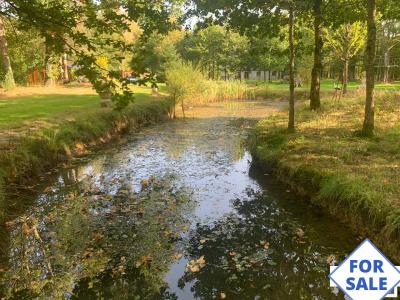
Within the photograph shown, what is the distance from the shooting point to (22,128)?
599 inches

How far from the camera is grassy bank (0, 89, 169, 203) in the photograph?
12.1 metres

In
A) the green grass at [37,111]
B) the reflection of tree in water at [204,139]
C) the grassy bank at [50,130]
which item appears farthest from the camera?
the reflection of tree in water at [204,139]

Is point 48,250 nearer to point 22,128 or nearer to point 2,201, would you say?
point 2,201

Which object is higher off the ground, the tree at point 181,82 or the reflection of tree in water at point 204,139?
the tree at point 181,82

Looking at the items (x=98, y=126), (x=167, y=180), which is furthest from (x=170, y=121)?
(x=167, y=180)

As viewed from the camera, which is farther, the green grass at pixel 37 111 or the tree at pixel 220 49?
the tree at pixel 220 49

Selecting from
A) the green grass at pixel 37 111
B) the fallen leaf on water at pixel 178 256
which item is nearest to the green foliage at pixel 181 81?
Answer: the green grass at pixel 37 111

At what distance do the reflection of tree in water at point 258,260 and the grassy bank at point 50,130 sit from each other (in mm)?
5823

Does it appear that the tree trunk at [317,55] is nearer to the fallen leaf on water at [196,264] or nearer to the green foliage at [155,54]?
the green foliage at [155,54]

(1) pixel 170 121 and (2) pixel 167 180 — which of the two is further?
(1) pixel 170 121

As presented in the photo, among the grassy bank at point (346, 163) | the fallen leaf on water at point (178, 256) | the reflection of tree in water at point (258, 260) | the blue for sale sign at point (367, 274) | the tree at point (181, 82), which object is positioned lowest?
the reflection of tree in water at point (258, 260)

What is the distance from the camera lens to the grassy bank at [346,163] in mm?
7561

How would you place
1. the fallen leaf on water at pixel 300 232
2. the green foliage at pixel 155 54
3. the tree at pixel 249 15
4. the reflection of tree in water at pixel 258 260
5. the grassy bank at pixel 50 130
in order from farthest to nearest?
the tree at pixel 249 15 → the grassy bank at pixel 50 130 → the fallen leaf on water at pixel 300 232 → the reflection of tree in water at pixel 258 260 → the green foliage at pixel 155 54

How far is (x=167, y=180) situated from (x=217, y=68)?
2137 inches
